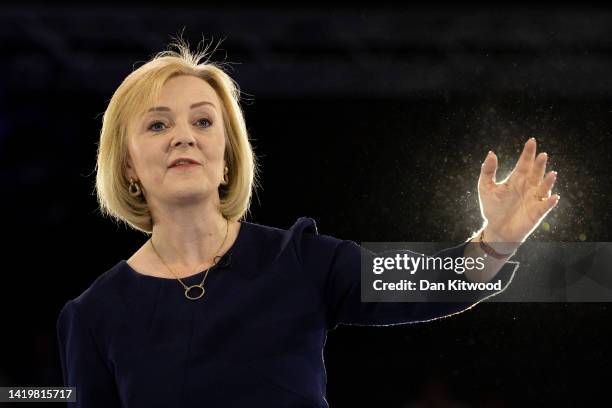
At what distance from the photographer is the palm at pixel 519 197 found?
1.08 metres

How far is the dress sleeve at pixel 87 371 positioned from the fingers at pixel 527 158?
1.98ft

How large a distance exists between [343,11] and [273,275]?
1294 millimetres

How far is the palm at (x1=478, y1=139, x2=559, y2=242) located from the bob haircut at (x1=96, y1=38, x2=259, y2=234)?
368 mm

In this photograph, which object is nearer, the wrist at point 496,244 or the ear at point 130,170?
the wrist at point 496,244

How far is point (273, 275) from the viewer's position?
3.90 feet

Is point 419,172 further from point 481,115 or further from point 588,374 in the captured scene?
point 588,374

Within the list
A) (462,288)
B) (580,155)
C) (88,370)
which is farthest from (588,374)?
(88,370)

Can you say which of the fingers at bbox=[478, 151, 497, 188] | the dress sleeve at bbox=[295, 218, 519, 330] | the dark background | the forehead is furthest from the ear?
the dark background

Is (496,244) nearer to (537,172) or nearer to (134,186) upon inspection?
(537,172)

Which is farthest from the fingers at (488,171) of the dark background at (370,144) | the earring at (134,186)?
the dark background at (370,144)

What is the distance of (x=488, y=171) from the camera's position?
1107mm

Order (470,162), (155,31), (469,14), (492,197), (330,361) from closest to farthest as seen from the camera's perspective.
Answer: (492,197), (470,162), (469,14), (155,31), (330,361)

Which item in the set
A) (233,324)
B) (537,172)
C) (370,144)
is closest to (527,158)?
(537,172)

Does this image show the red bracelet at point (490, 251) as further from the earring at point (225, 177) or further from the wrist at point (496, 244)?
the earring at point (225, 177)
